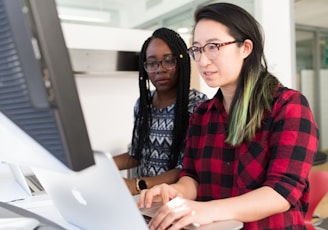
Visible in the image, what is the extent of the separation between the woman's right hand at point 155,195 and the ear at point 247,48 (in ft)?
1.68

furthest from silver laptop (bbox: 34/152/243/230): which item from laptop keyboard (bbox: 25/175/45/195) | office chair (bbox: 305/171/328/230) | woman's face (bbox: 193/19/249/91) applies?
office chair (bbox: 305/171/328/230)

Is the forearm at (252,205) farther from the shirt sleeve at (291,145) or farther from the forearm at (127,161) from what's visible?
the forearm at (127,161)

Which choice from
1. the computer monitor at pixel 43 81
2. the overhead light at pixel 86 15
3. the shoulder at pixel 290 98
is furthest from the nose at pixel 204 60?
the overhead light at pixel 86 15

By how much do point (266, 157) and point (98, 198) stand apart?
64cm

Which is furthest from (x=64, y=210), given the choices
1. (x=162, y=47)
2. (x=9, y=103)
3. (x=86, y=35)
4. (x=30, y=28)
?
(x=86, y=35)

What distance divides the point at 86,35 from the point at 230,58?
1.08 meters

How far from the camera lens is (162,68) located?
158 cm

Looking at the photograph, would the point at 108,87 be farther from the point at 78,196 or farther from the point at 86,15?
the point at 78,196

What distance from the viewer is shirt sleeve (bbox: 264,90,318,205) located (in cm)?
92

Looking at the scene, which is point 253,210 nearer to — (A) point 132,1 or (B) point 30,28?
(B) point 30,28

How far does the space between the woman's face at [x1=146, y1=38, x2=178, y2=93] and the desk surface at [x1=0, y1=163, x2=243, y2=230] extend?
2.47ft

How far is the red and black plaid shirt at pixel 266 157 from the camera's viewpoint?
0.94m

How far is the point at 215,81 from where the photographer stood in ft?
3.62

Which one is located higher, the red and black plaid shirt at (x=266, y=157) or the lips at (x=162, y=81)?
the lips at (x=162, y=81)
